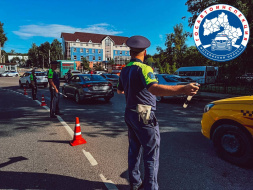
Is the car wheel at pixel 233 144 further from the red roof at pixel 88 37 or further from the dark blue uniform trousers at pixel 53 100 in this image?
the red roof at pixel 88 37

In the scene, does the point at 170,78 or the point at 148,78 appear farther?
the point at 170,78

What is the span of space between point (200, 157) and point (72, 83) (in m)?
8.70

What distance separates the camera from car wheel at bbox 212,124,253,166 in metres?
3.15

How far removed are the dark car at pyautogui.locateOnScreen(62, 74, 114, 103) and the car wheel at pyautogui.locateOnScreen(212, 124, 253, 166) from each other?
23.4 ft

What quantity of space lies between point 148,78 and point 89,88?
26.5 feet

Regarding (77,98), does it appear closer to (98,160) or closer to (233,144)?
(98,160)

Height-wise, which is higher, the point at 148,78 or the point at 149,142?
the point at 148,78

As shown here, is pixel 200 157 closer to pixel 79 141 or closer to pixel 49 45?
pixel 79 141

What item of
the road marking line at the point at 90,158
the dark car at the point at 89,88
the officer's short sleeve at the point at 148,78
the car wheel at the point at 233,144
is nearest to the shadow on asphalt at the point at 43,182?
the road marking line at the point at 90,158

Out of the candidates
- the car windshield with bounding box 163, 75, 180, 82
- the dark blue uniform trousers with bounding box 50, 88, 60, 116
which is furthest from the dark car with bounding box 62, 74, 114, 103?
the car windshield with bounding box 163, 75, 180, 82

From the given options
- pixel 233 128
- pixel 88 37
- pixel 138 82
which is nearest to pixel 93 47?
pixel 88 37

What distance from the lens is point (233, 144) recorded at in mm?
3357

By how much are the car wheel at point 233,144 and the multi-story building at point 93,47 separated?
201ft

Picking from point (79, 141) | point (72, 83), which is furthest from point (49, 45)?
point (79, 141)
